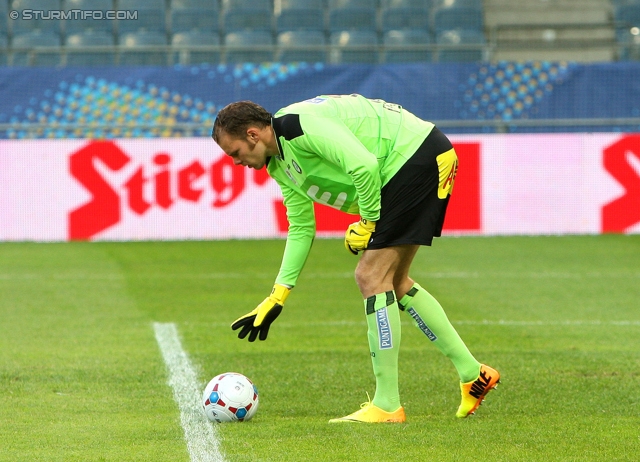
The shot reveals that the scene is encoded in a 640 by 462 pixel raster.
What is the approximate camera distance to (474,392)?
5.71 m

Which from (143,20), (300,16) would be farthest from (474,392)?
(143,20)

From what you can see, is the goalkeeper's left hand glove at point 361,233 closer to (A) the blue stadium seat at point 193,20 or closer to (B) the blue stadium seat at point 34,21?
(A) the blue stadium seat at point 193,20

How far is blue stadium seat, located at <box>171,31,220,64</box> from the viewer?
1931cm

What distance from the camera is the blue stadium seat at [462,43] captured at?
19828mm

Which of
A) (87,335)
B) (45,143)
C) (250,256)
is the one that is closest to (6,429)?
(87,335)

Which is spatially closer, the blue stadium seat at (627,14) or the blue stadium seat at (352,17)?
the blue stadium seat at (352,17)

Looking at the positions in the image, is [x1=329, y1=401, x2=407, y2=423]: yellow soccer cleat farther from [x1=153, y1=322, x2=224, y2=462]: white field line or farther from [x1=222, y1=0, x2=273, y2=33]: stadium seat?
[x1=222, y1=0, x2=273, y2=33]: stadium seat

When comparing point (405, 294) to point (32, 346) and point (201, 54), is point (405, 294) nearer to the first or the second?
point (32, 346)

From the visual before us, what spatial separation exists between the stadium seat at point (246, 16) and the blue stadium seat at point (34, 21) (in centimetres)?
327

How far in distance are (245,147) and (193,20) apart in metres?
16.4

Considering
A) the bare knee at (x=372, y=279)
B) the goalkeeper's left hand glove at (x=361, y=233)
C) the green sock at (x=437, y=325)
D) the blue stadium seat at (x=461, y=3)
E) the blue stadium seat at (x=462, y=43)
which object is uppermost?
the goalkeeper's left hand glove at (x=361, y=233)

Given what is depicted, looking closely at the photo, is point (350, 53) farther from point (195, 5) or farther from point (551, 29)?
point (551, 29)

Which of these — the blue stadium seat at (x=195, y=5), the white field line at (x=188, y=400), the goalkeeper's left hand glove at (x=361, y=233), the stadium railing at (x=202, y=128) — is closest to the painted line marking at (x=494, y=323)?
the white field line at (x=188, y=400)

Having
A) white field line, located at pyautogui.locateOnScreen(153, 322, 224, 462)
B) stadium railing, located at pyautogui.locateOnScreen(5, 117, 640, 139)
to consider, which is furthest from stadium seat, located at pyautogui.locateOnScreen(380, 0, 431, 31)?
white field line, located at pyautogui.locateOnScreen(153, 322, 224, 462)
